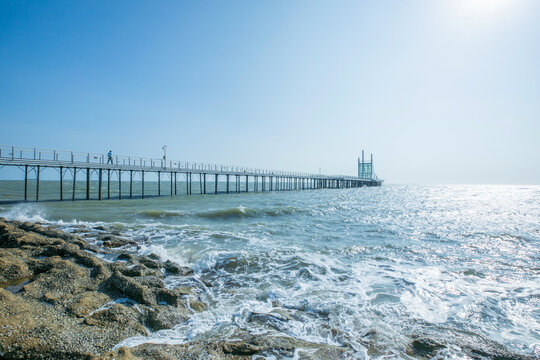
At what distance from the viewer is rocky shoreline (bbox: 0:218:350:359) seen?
9.16 feet

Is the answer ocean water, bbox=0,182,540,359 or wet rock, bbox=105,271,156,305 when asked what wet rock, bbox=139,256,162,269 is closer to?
ocean water, bbox=0,182,540,359

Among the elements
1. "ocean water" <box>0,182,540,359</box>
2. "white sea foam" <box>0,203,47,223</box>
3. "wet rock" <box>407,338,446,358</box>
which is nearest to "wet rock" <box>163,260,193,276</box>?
"ocean water" <box>0,182,540,359</box>

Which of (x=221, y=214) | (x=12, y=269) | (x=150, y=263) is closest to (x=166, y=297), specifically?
(x=150, y=263)

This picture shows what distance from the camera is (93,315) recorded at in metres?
3.54

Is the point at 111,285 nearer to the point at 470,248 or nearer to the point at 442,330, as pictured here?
the point at 442,330

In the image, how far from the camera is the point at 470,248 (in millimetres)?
10031

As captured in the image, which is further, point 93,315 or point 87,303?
point 87,303

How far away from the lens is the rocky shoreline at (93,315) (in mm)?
2793

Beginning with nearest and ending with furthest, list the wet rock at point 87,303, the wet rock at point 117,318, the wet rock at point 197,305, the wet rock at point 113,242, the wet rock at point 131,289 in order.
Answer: the wet rock at point 117,318 < the wet rock at point 87,303 < the wet rock at point 131,289 < the wet rock at point 197,305 < the wet rock at point 113,242

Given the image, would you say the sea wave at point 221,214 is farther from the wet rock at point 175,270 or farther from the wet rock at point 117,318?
the wet rock at point 117,318

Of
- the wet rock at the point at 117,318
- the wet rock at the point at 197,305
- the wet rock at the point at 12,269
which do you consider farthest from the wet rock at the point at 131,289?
the wet rock at the point at 12,269

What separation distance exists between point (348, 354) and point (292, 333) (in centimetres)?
83

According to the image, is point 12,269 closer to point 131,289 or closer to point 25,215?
point 131,289

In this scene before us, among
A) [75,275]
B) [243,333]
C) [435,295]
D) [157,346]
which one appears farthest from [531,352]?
[75,275]
